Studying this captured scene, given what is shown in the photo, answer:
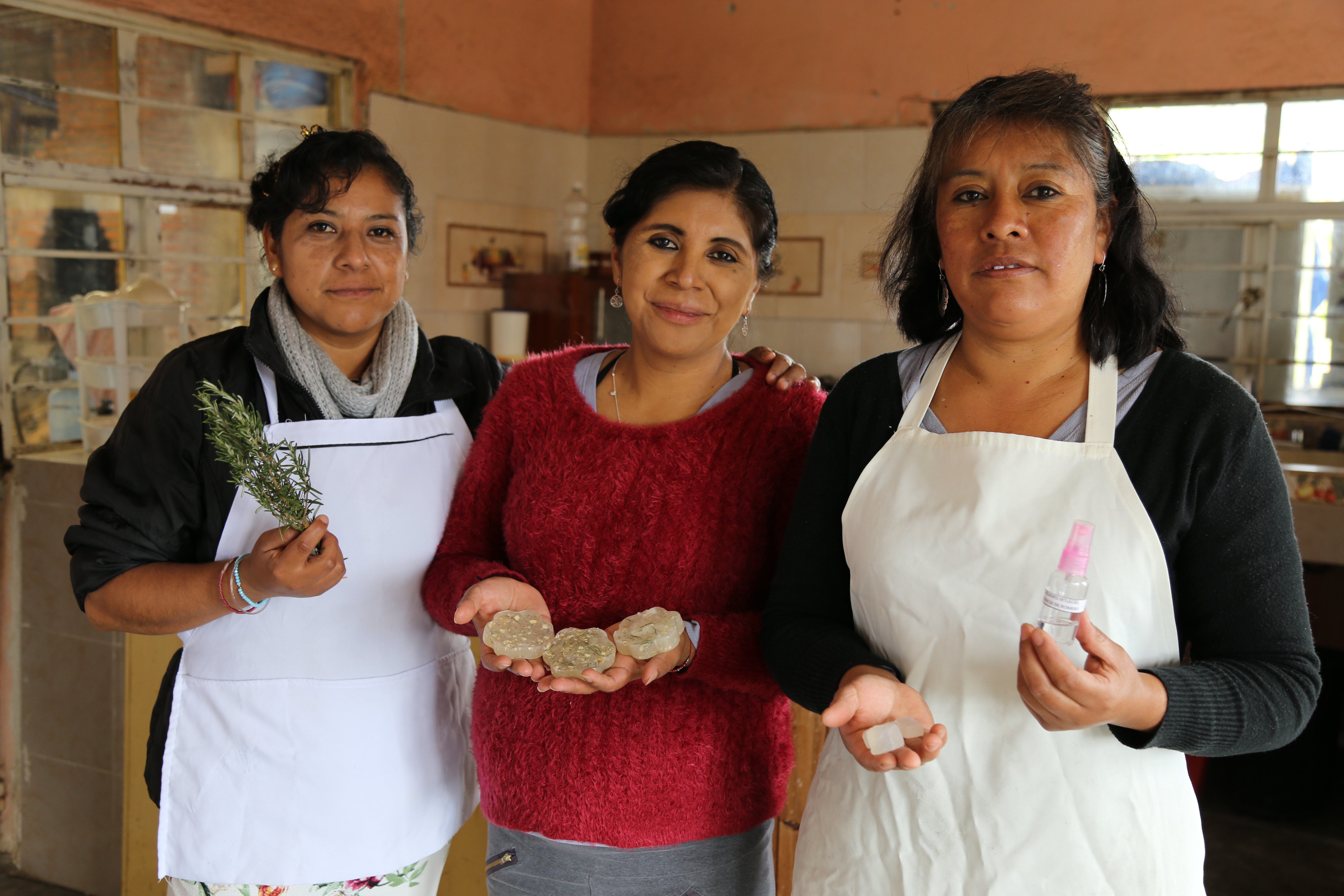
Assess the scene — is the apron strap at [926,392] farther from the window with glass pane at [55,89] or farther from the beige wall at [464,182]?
the beige wall at [464,182]

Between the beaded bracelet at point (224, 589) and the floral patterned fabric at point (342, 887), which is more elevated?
the beaded bracelet at point (224, 589)

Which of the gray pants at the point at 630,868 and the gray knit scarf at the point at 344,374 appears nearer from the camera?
the gray pants at the point at 630,868

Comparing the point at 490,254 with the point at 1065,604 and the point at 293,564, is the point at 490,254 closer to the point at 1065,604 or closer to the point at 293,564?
the point at 293,564

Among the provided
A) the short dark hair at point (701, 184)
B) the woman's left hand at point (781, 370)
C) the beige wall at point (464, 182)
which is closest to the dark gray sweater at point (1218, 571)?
the woman's left hand at point (781, 370)

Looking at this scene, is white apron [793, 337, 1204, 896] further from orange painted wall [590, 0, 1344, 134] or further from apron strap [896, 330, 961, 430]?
orange painted wall [590, 0, 1344, 134]

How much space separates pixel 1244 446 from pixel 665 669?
688 mm

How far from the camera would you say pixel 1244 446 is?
1.07 meters

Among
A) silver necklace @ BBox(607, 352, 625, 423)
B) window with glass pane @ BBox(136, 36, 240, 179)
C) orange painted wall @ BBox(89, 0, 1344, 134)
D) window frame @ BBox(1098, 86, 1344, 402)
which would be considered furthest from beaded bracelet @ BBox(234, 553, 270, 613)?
window frame @ BBox(1098, 86, 1344, 402)

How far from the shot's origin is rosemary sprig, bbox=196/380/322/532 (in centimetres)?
134

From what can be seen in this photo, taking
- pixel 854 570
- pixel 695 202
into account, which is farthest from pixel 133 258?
pixel 854 570

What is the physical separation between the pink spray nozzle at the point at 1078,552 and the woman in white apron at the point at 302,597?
97 centimetres

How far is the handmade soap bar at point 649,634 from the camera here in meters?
1.23

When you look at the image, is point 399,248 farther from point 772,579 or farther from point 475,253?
point 475,253

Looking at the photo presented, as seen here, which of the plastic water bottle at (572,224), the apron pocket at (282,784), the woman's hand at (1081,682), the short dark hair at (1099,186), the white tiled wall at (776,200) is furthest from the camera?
the plastic water bottle at (572,224)
